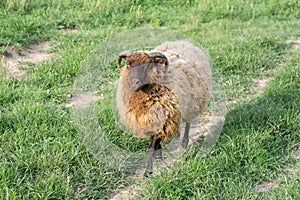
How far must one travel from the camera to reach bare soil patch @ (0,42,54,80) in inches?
257

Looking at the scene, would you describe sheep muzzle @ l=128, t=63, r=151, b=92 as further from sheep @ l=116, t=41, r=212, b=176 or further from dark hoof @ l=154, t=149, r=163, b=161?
dark hoof @ l=154, t=149, r=163, b=161

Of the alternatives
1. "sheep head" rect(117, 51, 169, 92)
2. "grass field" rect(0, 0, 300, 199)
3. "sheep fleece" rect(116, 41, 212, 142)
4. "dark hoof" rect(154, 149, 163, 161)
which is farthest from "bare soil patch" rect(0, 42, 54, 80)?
"sheep head" rect(117, 51, 169, 92)

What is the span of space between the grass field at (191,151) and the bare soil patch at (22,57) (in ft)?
0.23

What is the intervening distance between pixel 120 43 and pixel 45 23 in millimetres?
1662

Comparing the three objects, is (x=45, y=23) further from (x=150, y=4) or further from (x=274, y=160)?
(x=274, y=160)

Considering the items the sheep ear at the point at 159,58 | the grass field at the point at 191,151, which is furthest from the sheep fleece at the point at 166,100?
the grass field at the point at 191,151

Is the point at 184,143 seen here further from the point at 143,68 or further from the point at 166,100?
the point at 143,68

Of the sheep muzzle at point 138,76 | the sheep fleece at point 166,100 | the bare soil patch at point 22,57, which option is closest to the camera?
the sheep muzzle at point 138,76

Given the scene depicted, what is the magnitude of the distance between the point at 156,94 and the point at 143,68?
31 centimetres

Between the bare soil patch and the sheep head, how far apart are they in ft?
8.05

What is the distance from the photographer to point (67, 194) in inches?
166

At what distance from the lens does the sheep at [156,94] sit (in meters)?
4.32

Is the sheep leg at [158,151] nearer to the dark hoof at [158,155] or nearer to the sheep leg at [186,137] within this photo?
the dark hoof at [158,155]

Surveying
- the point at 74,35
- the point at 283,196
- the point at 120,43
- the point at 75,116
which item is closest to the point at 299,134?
the point at 283,196
